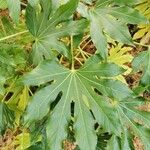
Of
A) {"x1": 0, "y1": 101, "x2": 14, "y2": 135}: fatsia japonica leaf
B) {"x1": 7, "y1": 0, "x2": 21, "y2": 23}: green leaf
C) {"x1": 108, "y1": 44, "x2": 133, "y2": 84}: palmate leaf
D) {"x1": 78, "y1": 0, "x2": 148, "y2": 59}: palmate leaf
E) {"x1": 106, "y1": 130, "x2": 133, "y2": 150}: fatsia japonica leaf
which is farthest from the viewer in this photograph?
{"x1": 108, "y1": 44, "x2": 133, "y2": 84}: palmate leaf

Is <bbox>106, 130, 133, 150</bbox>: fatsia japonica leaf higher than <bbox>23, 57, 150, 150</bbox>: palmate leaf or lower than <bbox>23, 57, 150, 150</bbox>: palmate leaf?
lower

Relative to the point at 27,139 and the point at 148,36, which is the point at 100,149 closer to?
the point at 27,139

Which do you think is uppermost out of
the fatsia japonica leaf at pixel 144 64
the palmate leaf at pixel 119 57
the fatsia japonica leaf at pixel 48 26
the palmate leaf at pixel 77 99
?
the palmate leaf at pixel 119 57

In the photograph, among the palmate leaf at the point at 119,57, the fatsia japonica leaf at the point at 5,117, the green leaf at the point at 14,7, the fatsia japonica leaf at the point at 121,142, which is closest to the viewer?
the green leaf at the point at 14,7

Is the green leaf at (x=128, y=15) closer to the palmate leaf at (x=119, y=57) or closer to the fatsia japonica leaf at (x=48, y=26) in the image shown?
the fatsia japonica leaf at (x=48, y=26)

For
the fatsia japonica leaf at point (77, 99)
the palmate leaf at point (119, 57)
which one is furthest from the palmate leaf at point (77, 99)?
the palmate leaf at point (119, 57)

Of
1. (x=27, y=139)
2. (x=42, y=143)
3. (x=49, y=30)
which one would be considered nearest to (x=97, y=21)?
(x=49, y=30)

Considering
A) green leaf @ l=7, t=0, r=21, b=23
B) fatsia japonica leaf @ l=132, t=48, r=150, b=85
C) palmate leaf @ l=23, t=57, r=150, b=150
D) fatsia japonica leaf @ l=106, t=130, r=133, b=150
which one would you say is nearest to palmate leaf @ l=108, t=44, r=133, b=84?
fatsia japonica leaf @ l=132, t=48, r=150, b=85

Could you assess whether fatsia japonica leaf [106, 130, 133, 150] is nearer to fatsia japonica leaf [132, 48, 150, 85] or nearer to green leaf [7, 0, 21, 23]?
fatsia japonica leaf [132, 48, 150, 85]
